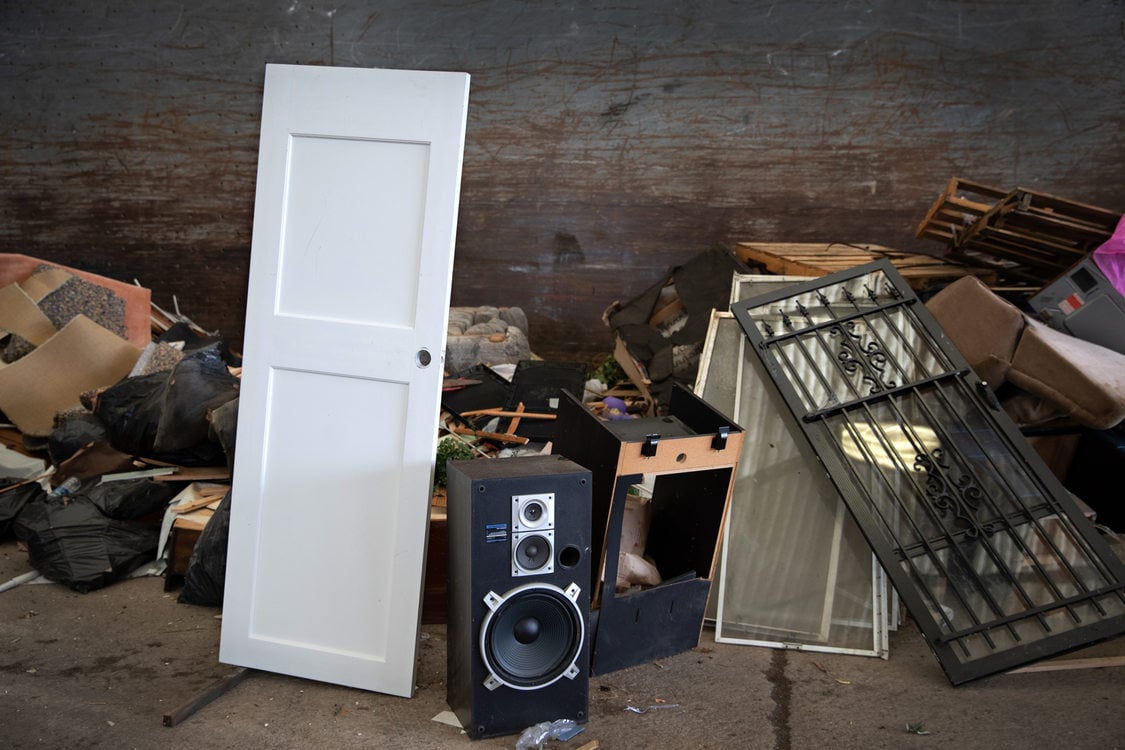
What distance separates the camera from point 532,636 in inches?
108

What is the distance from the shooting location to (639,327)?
219 inches

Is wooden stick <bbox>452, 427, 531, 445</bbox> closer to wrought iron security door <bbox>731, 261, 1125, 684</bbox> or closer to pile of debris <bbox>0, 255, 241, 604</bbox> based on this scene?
pile of debris <bbox>0, 255, 241, 604</bbox>

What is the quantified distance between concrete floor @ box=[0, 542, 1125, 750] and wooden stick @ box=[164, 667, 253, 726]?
0.08ft

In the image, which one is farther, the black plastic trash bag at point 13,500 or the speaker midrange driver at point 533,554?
the black plastic trash bag at point 13,500

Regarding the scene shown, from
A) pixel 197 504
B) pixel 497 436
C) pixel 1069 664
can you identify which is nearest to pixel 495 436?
pixel 497 436

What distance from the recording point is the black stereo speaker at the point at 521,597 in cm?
267

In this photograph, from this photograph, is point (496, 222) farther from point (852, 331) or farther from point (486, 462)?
point (486, 462)

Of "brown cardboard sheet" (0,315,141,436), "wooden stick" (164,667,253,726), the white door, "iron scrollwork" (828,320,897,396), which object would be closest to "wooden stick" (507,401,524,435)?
"iron scrollwork" (828,320,897,396)

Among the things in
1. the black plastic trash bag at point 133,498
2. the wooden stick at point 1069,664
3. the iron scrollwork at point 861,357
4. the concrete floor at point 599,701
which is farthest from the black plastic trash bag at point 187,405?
the wooden stick at point 1069,664

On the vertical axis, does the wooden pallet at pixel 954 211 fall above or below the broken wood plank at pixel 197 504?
above

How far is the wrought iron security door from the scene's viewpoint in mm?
3279

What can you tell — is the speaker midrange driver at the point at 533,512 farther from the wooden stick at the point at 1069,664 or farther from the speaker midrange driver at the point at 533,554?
the wooden stick at the point at 1069,664

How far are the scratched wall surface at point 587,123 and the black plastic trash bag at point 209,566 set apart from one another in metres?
3.49

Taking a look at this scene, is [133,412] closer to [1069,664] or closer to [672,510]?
[672,510]
